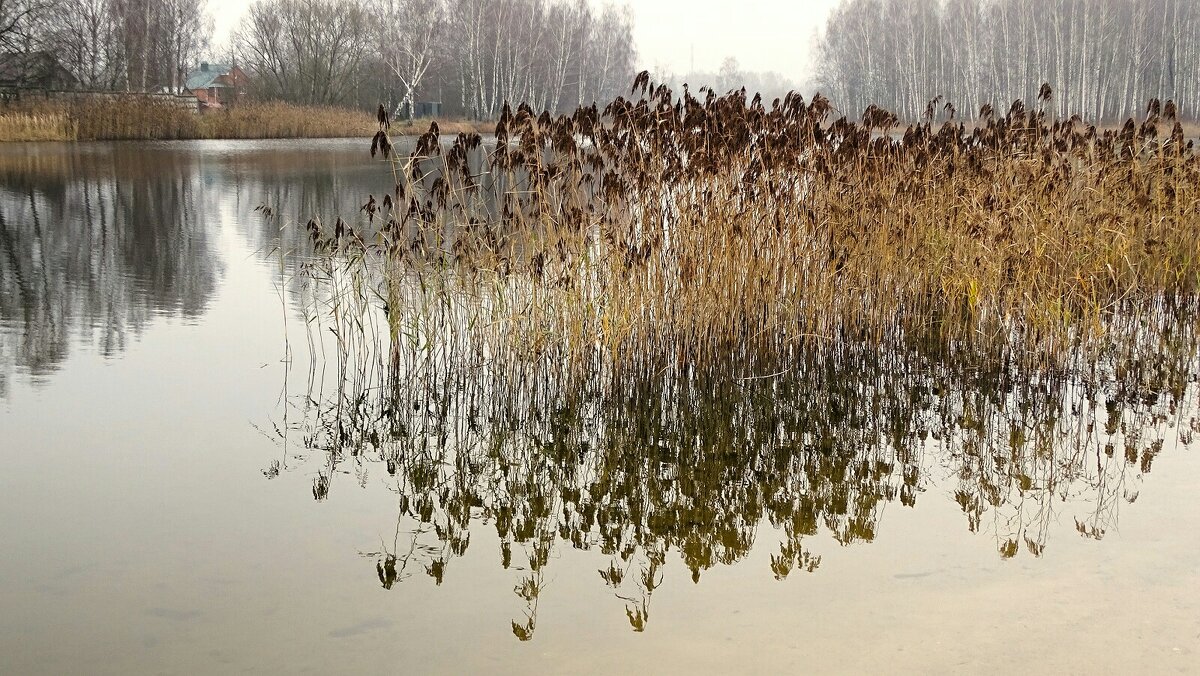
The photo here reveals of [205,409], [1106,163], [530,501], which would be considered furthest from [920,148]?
[205,409]

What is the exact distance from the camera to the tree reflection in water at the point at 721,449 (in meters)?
3.69

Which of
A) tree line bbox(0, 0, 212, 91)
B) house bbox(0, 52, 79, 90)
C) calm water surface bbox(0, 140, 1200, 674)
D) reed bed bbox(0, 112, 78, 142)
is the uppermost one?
tree line bbox(0, 0, 212, 91)

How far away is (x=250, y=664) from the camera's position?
2750 millimetres

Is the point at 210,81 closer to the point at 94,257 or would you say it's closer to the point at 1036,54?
the point at 1036,54

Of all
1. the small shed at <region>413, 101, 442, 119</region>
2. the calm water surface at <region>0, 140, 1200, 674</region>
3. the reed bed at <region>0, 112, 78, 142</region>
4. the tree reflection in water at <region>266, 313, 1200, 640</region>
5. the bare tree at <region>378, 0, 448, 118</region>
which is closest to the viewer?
the calm water surface at <region>0, 140, 1200, 674</region>

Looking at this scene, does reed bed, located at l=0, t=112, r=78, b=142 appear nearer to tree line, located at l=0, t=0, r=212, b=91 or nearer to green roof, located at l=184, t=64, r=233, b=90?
tree line, located at l=0, t=0, r=212, b=91

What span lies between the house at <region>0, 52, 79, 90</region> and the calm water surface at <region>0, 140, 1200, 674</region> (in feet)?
99.8

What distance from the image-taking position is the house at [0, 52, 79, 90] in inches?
1288

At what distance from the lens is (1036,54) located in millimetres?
45562

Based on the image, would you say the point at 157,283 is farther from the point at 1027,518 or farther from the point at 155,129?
the point at 155,129

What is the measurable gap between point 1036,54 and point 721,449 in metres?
46.0

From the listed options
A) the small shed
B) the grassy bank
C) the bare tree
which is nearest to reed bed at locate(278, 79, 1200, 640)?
the grassy bank

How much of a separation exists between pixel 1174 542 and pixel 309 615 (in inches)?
108

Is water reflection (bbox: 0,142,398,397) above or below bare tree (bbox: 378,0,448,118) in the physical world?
below
